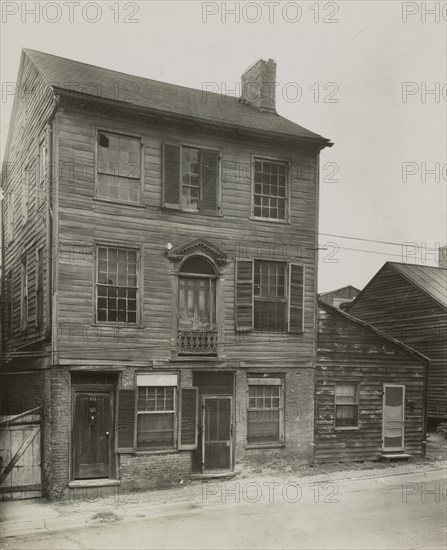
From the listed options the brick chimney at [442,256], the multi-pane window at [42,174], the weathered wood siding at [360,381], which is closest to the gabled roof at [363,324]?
→ the weathered wood siding at [360,381]

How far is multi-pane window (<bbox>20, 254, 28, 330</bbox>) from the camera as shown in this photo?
17094mm

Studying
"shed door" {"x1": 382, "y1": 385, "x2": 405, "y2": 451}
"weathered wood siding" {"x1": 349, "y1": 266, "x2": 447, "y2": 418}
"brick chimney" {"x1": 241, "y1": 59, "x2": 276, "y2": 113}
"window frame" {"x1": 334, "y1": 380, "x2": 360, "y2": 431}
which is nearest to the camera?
"window frame" {"x1": 334, "y1": 380, "x2": 360, "y2": 431}

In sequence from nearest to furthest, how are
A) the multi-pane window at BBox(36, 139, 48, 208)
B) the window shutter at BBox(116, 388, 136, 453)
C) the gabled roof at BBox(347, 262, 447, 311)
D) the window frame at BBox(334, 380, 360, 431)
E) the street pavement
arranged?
the street pavement < the window shutter at BBox(116, 388, 136, 453) < the multi-pane window at BBox(36, 139, 48, 208) < the window frame at BBox(334, 380, 360, 431) < the gabled roof at BBox(347, 262, 447, 311)

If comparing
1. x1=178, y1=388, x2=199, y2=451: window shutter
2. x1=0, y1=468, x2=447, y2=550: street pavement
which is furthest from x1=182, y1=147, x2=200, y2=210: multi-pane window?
x1=0, y1=468, x2=447, y2=550: street pavement

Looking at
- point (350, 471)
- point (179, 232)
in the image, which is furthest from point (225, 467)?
point (179, 232)

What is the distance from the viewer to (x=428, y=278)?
26.3 meters

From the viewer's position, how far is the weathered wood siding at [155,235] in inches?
575

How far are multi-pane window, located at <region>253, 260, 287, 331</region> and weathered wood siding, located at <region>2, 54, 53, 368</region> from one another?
568 centimetres

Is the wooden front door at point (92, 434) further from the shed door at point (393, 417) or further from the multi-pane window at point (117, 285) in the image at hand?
the shed door at point (393, 417)

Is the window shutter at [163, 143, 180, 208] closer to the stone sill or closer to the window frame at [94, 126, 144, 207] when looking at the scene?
the window frame at [94, 126, 144, 207]

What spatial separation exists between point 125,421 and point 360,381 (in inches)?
292

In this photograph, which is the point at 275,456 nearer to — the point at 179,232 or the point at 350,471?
the point at 350,471

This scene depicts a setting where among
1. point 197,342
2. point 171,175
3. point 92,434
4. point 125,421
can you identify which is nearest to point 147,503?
point 125,421

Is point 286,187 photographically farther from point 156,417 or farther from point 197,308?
point 156,417
